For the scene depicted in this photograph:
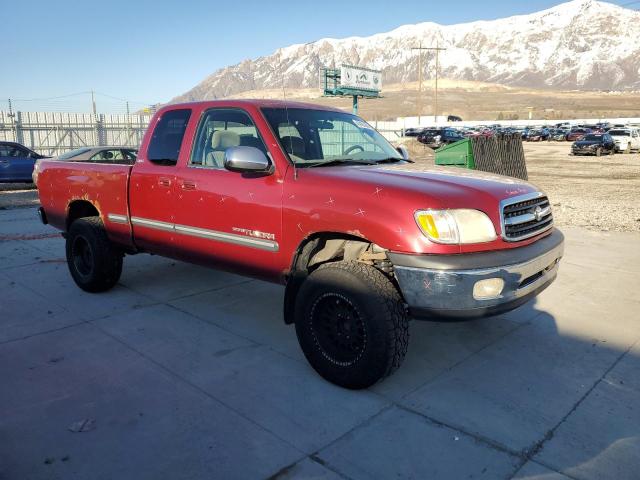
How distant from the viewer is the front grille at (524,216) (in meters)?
3.39

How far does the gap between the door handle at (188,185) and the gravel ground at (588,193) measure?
294 inches

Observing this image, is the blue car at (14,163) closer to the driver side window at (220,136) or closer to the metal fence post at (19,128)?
the metal fence post at (19,128)

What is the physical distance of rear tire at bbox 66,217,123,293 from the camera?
5.27 meters

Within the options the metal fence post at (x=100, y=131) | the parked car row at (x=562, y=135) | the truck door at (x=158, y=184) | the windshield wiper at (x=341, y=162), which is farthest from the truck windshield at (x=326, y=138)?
the metal fence post at (x=100, y=131)

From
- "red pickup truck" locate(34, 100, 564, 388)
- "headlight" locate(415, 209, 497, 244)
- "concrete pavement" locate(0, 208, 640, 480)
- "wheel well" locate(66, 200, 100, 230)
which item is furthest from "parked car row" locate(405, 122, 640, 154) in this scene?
"headlight" locate(415, 209, 497, 244)

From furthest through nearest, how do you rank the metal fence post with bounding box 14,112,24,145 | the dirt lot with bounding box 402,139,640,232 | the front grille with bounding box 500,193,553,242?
the metal fence post with bounding box 14,112,24,145, the dirt lot with bounding box 402,139,640,232, the front grille with bounding box 500,193,553,242

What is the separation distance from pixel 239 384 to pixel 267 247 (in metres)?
0.99

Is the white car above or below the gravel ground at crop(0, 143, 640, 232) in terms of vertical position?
above

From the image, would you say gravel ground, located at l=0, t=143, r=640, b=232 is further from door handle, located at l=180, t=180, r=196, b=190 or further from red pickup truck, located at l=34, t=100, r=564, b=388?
door handle, located at l=180, t=180, r=196, b=190

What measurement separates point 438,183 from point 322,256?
0.95 metres

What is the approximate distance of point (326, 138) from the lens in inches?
181

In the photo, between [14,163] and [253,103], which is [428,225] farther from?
[14,163]

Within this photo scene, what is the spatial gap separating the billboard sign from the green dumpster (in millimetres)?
28315

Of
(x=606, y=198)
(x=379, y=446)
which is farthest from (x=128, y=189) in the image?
(x=606, y=198)
